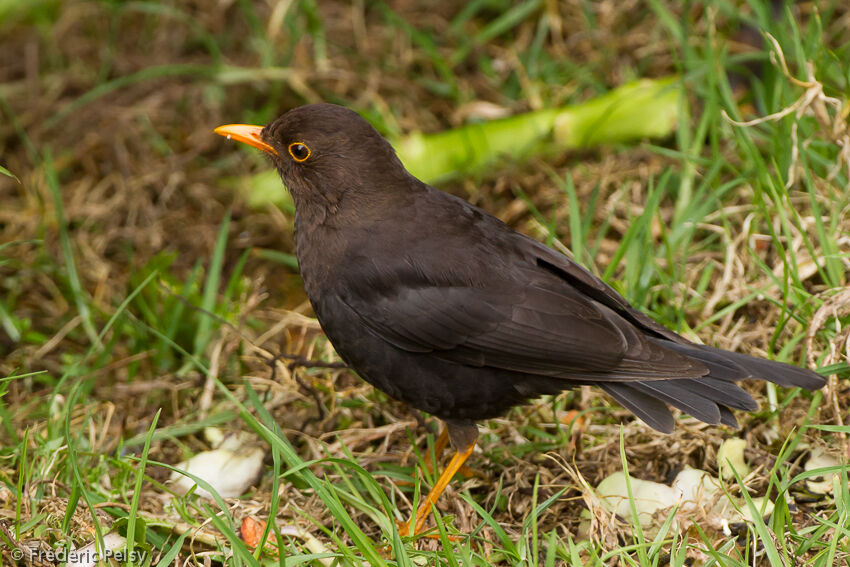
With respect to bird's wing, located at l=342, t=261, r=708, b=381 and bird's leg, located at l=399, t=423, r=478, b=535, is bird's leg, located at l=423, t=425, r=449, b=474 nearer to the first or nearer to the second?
bird's leg, located at l=399, t=423, r=478, b=535

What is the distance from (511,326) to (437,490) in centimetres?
71

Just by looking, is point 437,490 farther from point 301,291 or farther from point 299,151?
point 301,291

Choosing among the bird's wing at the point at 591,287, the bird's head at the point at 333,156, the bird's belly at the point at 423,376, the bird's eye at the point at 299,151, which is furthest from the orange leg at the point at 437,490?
the bird's eye at the point at 299,151

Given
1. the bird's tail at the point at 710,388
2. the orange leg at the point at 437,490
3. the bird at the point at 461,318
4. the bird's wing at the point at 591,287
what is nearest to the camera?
the bird's tail at the point at 710,388

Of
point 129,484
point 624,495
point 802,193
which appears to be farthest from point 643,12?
point 129,484

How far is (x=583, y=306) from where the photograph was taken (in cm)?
373

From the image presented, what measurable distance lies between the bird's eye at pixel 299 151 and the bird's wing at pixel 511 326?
0.60 m

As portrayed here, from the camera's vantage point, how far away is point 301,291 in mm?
5383

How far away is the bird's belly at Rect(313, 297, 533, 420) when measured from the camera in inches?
145

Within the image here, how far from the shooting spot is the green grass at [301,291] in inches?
138

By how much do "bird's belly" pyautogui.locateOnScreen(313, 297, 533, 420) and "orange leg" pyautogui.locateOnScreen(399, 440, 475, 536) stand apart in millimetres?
232

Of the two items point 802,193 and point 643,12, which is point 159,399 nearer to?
point 802,193

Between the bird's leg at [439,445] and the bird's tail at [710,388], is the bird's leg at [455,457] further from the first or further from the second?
the bird's tail at [710,388]

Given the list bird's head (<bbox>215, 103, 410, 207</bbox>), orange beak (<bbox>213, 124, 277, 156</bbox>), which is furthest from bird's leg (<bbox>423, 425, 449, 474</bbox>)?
orange beak (<bbox>213, 124, 277, 156</bbox>)
